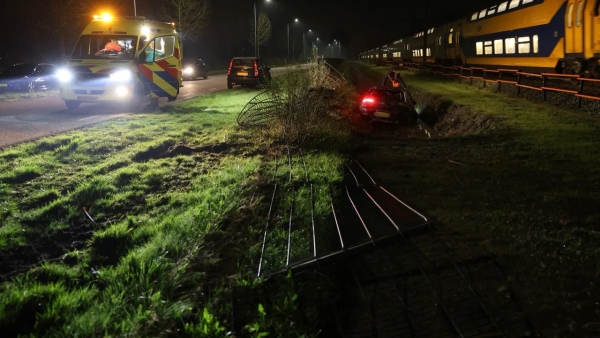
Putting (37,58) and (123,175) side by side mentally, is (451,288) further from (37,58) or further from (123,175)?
(37,58)

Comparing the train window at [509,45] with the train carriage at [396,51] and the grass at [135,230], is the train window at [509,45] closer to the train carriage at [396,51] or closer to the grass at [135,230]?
the grass at [135,230]

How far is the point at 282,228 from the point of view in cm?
609

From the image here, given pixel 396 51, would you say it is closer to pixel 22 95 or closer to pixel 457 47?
pixel 457 47

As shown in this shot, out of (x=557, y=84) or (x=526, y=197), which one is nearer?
(x=526, y=197)

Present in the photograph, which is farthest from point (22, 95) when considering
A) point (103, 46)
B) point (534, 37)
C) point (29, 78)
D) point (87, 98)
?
point (534, 37)

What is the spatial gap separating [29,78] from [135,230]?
25.6 meters

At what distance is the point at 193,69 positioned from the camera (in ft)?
132

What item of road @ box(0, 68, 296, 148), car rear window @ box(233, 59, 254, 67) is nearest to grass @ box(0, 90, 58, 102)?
road @ box(0, 68, 296, 148)

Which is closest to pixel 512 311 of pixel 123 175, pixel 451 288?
pixel 451 288

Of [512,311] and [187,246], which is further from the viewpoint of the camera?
[187,246]

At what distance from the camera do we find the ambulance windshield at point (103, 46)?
1620cm

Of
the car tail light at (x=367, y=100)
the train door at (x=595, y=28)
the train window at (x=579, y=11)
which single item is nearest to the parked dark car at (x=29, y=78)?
the car tail light at (x=367, y=100)

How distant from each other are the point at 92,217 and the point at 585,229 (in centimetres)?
580

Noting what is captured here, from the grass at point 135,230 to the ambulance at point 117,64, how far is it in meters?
4.53
